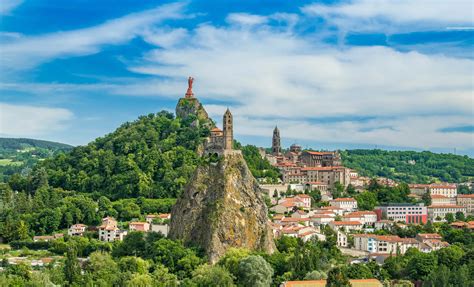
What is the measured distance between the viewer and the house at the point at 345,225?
57.8 m

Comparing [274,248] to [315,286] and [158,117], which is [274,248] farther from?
[158,117]

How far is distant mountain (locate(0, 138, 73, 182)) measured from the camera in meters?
123

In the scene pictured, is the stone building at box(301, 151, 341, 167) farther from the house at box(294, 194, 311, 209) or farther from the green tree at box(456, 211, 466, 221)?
the green tree at box(456, 211, 466, 221)

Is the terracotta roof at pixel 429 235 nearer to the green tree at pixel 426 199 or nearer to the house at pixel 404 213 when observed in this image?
the house at pixel 404 213

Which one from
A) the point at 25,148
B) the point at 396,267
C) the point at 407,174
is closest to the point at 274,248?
the point at 396,267

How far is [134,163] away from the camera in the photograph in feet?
227

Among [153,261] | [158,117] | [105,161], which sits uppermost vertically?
[158,117]

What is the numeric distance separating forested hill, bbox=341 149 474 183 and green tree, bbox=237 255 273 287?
60.9 metres

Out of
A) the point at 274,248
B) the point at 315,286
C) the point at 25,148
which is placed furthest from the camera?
the point at 25,148

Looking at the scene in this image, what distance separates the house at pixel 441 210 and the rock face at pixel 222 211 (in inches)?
823

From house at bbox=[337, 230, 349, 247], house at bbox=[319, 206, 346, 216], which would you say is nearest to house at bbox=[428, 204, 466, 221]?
house at bbox=[319, 206, 346, 216]

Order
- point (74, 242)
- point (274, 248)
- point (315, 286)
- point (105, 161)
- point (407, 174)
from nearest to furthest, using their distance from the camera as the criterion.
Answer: point (315, 286), point (274, 248), point (74, 242), point (105, 161), point (407, 174)

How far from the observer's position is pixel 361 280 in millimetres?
37562

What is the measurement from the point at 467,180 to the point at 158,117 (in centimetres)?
4131
